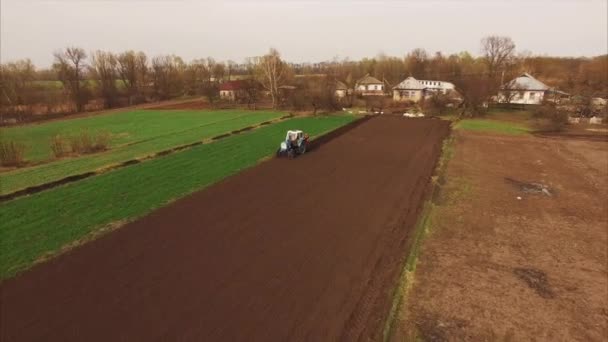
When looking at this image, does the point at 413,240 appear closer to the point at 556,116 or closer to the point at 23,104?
the point at 556,116

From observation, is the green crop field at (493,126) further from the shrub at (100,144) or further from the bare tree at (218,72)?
the bare tree at (218,72)

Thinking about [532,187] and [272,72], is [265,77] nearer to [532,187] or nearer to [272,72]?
[272,72]

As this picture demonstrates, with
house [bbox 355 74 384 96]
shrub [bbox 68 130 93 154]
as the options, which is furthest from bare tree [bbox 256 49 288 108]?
shrub [bbox 68 130 93 154]

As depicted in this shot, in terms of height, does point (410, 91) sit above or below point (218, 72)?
below

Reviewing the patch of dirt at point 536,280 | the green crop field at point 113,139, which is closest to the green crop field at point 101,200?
the green crop field at point 113,139

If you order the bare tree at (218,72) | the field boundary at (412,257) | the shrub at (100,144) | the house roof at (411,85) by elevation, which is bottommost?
the field boundary at (412,257)

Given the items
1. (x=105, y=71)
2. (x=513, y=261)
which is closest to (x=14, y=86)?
(x=105, y=71)
